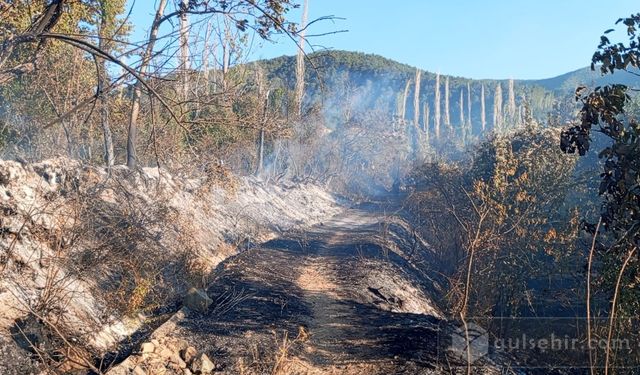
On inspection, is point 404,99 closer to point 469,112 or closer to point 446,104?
point 446,104

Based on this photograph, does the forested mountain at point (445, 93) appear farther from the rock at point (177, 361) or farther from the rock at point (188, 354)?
the rock at point (177, 361)

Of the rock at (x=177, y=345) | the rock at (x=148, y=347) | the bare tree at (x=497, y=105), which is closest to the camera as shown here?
the rock at (x=148, y=347)

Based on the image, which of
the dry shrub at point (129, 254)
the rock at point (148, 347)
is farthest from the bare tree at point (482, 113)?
the rock at point (148, 347)

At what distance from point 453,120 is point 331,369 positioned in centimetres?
11131

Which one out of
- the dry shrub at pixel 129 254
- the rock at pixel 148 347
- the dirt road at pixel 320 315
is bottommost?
the dirt road at pixel 320 315

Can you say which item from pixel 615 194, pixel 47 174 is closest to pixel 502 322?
pixel 615 194

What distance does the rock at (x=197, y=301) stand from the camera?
8232 mm

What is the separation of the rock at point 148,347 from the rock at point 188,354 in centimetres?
37

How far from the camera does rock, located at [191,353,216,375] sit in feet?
20.1

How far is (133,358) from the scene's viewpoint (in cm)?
589

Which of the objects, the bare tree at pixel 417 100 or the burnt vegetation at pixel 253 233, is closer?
the burnt vegetation at pixel 253 233

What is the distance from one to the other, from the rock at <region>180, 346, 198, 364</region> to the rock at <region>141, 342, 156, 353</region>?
14.5 inches

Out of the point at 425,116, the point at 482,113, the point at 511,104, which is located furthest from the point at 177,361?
the point at 511,104

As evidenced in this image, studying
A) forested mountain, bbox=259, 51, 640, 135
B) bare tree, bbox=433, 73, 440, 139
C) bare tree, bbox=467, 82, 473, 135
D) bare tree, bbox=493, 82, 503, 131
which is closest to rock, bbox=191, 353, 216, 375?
forested mountain, bbox=259, 51, 640, 135
